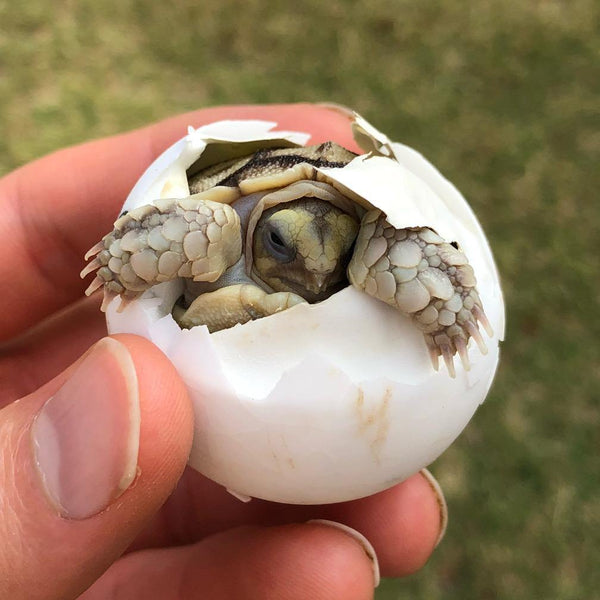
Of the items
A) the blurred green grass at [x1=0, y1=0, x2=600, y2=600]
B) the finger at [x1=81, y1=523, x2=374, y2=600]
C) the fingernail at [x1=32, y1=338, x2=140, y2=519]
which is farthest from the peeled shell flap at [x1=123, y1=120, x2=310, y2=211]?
the blurred green grass at [x1=0, y1=0, x2=600, y2=600]

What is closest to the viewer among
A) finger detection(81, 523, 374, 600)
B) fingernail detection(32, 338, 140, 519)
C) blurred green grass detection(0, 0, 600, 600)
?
fingernail detection(32, 338, 140, 519)

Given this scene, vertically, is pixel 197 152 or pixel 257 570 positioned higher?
pixel 197 152

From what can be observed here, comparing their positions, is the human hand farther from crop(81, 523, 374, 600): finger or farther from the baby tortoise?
the baby tortoise

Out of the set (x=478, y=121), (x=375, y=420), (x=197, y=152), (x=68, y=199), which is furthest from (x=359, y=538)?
(x=478, y=121)

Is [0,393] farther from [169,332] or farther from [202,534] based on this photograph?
[169,332]

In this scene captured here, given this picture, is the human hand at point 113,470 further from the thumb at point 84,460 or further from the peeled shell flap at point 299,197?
the peeled shell flap at point 299,197


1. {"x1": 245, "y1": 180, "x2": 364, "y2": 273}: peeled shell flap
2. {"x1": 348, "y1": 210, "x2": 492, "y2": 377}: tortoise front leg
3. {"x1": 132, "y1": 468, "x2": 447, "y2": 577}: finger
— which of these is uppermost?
{"x1": 245, "y1": 180, "x2": 364, "y2": 273}: peeled shell flap

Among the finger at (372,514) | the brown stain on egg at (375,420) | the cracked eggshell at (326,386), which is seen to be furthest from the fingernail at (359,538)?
the brown stain on egg at (375,420)

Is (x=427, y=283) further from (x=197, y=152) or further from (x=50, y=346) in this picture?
(x=50, y=346)
